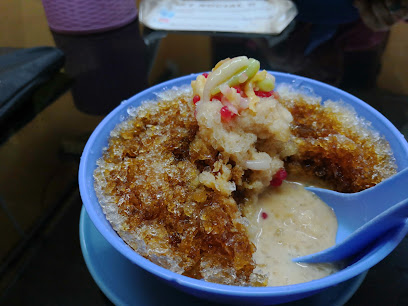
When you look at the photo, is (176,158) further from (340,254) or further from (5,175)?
(5,175)

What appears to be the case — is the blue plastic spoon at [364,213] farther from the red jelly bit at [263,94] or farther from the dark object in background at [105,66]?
the dark object in background at [105,66]

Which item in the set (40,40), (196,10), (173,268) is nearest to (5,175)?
(173,268)

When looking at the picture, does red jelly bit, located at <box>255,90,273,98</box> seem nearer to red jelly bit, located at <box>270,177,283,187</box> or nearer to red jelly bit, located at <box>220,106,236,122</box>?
red jelly bit, located at <box>220,106,236,122</box>

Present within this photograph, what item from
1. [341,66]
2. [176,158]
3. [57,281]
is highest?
[176,158]

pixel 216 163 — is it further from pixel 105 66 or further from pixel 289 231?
pixel 105 66

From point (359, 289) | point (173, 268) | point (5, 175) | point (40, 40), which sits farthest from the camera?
point (40, 40)

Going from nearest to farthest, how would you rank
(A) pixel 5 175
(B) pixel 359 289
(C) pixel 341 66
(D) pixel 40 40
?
(B) pixel 359 289
(A) pixel 5 175
(C) pixel 341 66
(D) pixel 40 40

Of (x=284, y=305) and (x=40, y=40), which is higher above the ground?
(x=40, y=40)
